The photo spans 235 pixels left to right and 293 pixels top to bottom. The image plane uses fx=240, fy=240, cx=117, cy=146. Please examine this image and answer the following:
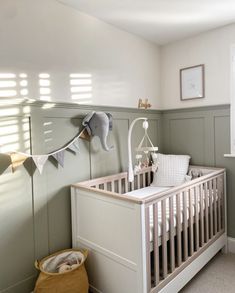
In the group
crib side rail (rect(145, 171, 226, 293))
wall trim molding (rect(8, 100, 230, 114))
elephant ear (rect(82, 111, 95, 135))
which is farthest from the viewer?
elephant ear (rect(82, 111, 95, 135))

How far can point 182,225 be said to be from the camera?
192 centimetres

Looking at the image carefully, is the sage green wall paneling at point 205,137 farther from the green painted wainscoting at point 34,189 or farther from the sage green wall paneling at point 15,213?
the sage green wall paneling at point 15,213

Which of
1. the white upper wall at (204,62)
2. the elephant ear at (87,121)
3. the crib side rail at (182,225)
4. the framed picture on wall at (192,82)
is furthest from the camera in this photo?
the framed picture on wall at (192,82)

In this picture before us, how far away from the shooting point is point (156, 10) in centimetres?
217

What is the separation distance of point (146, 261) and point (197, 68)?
7.07 feet

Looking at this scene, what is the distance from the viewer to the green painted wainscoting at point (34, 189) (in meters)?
1.71

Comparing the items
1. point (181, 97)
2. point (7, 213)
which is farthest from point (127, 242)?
point (181, 97)

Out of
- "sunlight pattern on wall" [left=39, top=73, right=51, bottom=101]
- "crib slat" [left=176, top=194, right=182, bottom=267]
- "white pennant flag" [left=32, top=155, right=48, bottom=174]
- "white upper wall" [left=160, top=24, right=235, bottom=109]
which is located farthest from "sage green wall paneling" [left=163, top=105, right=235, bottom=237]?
"white pennant flag" [left=32, top=155, right=48, bottom=174]

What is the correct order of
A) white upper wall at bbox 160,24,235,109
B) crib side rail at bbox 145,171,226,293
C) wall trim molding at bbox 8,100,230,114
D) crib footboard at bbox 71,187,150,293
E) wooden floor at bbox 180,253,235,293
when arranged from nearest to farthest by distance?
crib footboard at bbox 71,187,150,293 → crib side rail at bbox 145,171,226,293 → wall trim molding at bbox 8,100,230,114 → wooden floor at bbox 180,253,235,293 → white upper wall at bbox 160,24,235,109

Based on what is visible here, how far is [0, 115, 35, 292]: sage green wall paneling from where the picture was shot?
1.69 meters

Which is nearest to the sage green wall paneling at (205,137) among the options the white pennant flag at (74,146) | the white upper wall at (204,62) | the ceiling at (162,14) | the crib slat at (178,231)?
the white upper wall at (204,62)

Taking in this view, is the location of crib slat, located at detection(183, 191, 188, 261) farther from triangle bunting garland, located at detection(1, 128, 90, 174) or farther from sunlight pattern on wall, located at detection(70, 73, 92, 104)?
sunlight pattern on wall, located at detection(70, 73, 92, 104)

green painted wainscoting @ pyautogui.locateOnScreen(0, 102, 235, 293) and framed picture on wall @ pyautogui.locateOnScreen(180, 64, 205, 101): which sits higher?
framed picture on wall @ pyautogui.locateOnScreen(180, 64, 205, 101)

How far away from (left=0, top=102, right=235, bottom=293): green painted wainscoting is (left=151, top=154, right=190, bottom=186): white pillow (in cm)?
39
